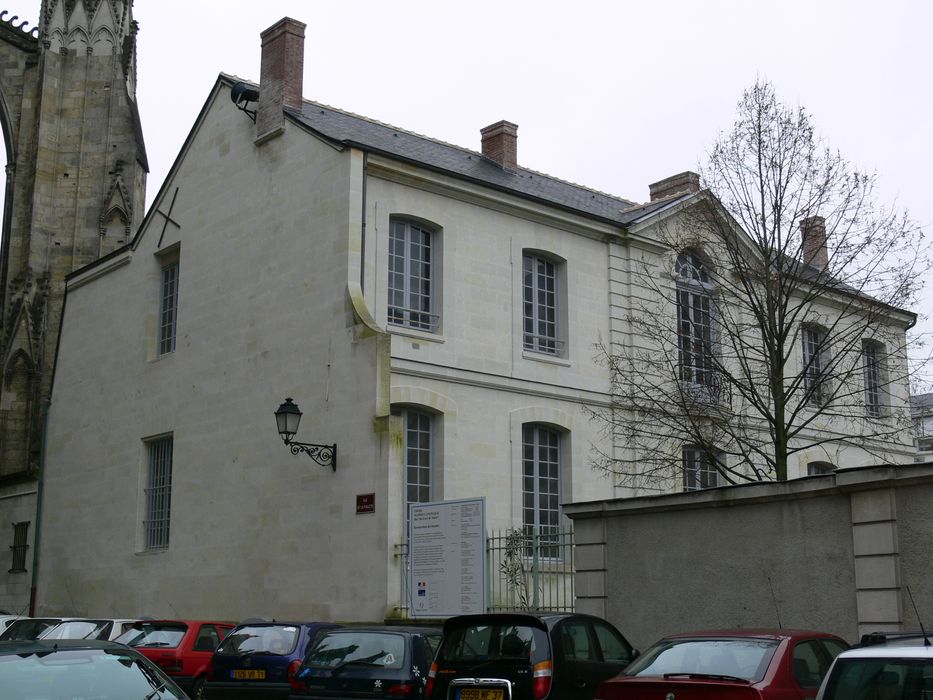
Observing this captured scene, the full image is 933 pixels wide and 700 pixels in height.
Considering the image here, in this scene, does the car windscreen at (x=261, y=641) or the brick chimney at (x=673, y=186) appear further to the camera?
the brick chimney at (x=673, y=186)

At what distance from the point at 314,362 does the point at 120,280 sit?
329 inches

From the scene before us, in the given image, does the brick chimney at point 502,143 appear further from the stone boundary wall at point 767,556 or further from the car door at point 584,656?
the car door at point 584,656

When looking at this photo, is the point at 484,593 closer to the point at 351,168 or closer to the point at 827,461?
the point at 351,168

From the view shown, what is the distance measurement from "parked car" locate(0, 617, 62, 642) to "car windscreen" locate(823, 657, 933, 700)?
11755mm

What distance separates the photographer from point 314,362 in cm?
2028

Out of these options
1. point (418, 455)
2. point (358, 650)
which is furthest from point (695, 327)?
point (358, 650)

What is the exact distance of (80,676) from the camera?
686 cm

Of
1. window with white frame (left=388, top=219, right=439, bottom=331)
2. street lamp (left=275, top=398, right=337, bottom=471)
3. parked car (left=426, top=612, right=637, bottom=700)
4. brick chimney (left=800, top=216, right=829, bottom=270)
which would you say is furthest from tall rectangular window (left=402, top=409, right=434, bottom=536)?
parked car (left=426, top=612, right=637, bottom=700)

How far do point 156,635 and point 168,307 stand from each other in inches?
448

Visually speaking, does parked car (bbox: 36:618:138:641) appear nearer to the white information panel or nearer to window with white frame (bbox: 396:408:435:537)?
the white information panel

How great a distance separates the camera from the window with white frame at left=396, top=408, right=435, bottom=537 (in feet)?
66.0

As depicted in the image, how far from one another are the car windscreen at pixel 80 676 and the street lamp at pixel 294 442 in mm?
11415

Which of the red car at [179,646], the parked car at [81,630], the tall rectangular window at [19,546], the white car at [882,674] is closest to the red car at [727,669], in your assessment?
the white car at [882,674]

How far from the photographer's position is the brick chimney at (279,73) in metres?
22.6
